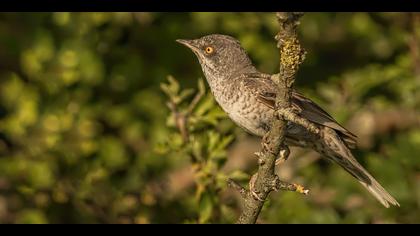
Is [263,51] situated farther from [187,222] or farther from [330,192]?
[187,222]

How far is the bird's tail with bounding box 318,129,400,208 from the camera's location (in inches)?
220

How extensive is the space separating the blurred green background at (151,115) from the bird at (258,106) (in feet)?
1.64

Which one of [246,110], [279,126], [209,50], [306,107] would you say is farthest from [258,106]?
[279,126]

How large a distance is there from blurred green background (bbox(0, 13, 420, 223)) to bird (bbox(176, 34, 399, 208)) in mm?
499

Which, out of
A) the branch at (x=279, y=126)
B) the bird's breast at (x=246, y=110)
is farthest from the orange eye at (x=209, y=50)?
the branch at (x=279, y=126)

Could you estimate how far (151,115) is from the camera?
25.9 feet

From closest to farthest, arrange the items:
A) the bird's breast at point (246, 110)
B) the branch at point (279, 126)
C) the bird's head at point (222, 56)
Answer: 1. the branch at point (279, 126)
2. the bird's breast at point (246, 110)
3. the bird's head at point (222, 56)

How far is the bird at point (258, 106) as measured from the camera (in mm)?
5344

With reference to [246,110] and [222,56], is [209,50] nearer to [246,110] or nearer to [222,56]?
[222,56]

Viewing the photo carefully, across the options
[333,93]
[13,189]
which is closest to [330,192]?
[333,93]

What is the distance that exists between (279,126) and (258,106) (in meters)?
1.18

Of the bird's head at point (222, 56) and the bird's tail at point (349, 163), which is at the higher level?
the bird's head at point (222, 56)

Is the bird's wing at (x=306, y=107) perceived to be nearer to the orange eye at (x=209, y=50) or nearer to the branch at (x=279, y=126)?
the orange eye at (x=209, y=50)

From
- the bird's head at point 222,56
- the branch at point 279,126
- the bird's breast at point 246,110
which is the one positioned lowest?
the branch at point 279,126
